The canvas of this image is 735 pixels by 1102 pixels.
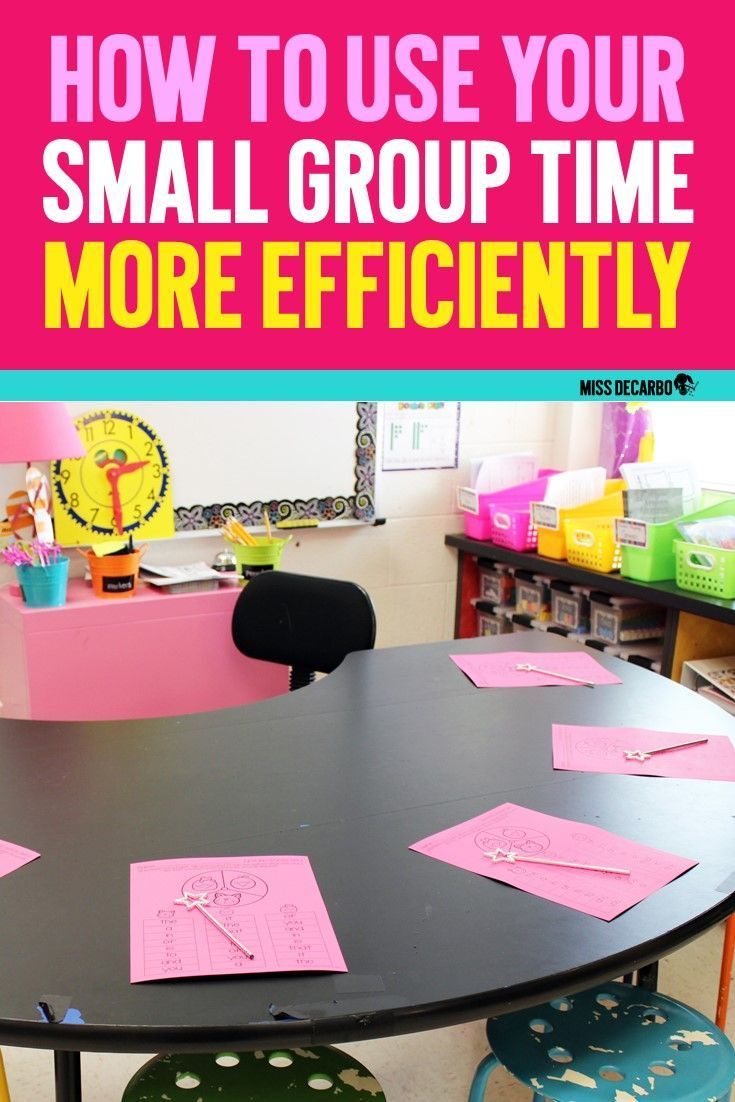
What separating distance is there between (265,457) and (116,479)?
53cm

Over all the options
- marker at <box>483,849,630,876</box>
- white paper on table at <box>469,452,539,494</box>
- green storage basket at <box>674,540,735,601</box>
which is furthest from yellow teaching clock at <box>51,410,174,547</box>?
marker at <box>483,849,630,876</box>

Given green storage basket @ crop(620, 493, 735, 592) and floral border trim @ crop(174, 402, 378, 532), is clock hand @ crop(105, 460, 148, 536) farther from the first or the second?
green storage basket @ crop(620, 493, 735, 592)

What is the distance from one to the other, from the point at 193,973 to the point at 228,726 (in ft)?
2.80

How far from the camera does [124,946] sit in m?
1.35

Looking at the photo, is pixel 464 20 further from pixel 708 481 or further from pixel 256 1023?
pixel 708 481

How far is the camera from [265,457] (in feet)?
12.8

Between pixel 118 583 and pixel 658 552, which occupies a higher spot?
pixel 658 552

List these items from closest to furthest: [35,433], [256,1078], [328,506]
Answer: [256,1078] < [35,433] < [328,506]

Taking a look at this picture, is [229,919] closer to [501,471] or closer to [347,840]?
[347,840]

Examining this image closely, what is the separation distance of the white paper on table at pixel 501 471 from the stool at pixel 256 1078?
2778 mm

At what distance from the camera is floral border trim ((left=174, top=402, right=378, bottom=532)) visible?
3.82 meters

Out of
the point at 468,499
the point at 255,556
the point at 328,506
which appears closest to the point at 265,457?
the point at 328,506

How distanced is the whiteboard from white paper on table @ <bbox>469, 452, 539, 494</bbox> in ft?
1.38

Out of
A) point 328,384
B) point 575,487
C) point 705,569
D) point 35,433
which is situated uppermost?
point 328,384
